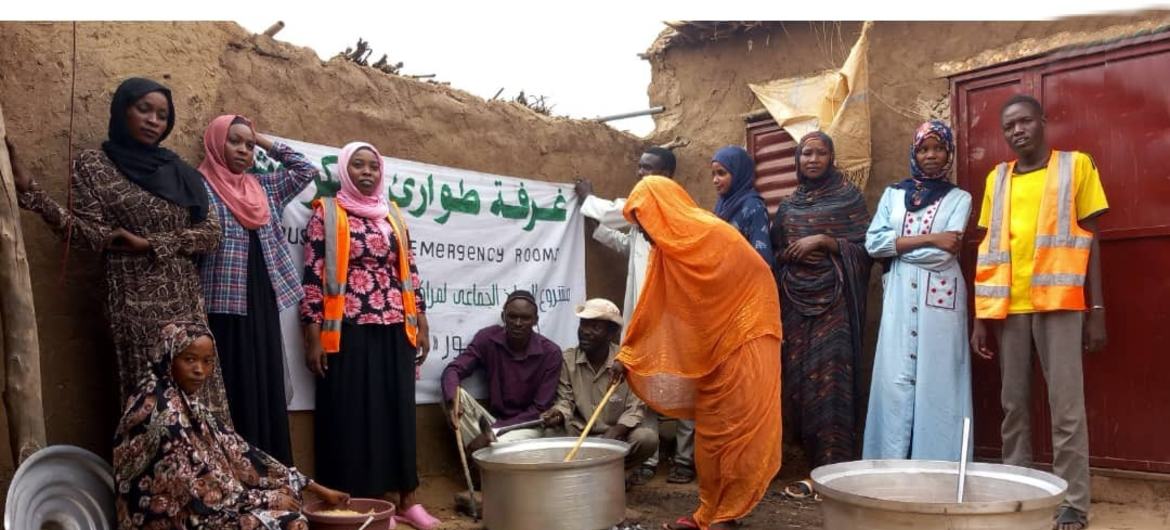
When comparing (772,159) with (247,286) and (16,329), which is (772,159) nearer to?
(247,286)

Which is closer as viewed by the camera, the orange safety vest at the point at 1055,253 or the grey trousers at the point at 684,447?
the orange safety vest at the point at 1055,253

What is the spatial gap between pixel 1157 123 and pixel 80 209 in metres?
4.53

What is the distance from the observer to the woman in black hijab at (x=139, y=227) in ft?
11.5

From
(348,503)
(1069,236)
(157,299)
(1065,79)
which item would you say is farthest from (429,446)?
(1065,79)

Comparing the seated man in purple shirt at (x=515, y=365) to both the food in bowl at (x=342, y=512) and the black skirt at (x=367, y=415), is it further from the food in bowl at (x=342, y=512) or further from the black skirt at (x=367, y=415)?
the food in bowl at (x=342, y=512)

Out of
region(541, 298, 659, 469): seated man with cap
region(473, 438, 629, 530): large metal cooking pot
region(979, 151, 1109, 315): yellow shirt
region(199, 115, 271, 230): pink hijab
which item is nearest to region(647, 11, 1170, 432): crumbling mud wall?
region(979, 151, 1109, 315): yellow shirt

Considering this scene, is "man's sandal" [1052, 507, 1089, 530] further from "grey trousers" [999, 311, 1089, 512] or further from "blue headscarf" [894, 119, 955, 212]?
"blue headscarf" [894, 119, 955, 212]

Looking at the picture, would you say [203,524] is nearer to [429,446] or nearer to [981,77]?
[429,446]

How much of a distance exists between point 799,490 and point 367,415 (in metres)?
2.26

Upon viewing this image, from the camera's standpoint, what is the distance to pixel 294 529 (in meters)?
3.11

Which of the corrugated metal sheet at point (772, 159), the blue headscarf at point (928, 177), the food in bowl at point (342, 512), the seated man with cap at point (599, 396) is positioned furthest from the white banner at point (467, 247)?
the blue headscarf at point (928, 177)

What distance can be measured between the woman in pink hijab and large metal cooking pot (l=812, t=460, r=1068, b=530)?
2.34 m

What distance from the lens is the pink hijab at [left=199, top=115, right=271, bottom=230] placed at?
3939 millimetres

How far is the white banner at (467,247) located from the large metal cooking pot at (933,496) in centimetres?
268
